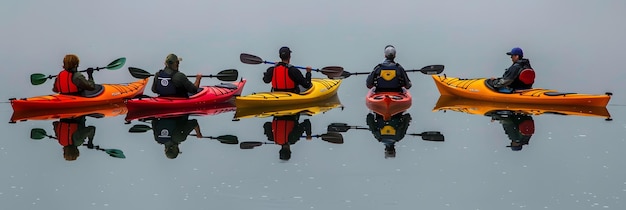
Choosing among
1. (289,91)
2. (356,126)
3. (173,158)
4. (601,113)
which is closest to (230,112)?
(289,91)

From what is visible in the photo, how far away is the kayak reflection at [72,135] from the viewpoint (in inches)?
519

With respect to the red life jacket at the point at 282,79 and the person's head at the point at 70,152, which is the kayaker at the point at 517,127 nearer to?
the red life jacket at the point at 282,79

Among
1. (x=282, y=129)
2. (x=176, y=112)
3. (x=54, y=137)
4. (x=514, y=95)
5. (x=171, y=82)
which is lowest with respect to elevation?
(x=54, y=137)

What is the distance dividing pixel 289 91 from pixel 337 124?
1.57 meters

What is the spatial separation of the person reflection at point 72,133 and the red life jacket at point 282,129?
2180 millimetres

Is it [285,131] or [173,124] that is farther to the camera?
[173,124]

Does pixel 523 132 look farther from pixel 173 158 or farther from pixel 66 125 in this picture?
pixel 66 125

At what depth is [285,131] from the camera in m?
14.2

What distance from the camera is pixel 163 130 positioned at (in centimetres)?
1441

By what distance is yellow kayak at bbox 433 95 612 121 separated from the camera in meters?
15.5

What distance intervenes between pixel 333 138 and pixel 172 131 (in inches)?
78.5

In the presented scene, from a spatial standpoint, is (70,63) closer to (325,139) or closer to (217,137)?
(217,137)

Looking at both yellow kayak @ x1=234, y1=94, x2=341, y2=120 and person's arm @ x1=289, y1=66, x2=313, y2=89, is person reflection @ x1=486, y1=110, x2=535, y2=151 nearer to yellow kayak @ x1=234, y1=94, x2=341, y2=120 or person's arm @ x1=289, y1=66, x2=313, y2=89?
yellow kayak @ x1=234, y1=94, x2=341, y2=120

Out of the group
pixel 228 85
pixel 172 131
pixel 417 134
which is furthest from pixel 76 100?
pixel 417 134
